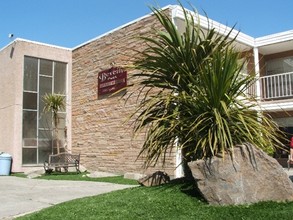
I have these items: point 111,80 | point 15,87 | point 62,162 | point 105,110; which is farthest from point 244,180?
point 15,87

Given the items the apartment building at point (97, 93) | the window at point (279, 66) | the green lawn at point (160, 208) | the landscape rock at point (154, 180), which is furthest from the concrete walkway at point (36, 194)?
the window at point (279, 66)

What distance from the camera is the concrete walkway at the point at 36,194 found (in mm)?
8649

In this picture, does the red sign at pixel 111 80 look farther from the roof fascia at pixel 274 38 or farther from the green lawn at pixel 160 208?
the green lawn at pixel 160 208

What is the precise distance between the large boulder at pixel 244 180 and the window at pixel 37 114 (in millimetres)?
14017

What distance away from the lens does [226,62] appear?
6.80m

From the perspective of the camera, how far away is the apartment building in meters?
16.7

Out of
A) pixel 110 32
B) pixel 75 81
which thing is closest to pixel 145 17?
pixel 110 32

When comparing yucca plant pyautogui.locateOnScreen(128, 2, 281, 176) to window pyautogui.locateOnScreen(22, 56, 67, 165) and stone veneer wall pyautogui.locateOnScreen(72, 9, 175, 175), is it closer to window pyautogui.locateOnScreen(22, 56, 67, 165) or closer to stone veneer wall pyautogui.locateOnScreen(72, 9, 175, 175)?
stone veneer wall pyautogui.locateOnScreen(72, 9, 175, 175)

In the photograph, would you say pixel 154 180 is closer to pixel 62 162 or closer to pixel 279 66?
pixel 62 162

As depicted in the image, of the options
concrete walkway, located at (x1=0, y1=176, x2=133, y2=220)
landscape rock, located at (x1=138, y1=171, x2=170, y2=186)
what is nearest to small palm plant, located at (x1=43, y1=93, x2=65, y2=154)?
concrete walkway, located at (x1=0, y1=176, x2=133, y2=220)

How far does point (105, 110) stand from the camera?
1772 cm

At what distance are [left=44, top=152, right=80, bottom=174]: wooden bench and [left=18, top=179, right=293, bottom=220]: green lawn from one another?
1014 centimetres

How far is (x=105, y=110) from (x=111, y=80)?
1.36 m

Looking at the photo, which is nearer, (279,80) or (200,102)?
(200,102)
